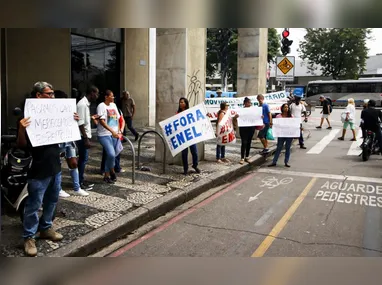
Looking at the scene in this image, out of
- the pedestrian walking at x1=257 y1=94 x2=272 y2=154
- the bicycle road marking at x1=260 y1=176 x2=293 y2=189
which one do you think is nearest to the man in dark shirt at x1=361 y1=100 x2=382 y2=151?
the pedestrian walking at x1=257 y1=94 x2=272 y2=154

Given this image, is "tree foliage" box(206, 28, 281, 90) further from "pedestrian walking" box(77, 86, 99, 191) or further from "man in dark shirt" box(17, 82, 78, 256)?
"man in dark shirt" box(17, 82, 78, 256)

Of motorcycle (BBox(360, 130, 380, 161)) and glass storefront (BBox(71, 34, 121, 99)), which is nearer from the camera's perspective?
motorcycle (BBox(360, 130, 380, 161))

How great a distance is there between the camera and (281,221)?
555cm

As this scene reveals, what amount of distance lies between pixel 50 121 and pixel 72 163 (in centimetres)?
151

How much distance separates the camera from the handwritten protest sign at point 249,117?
383 inches

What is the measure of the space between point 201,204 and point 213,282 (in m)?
2.85

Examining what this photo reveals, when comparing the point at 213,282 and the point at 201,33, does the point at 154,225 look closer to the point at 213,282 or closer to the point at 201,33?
the point at 213,282

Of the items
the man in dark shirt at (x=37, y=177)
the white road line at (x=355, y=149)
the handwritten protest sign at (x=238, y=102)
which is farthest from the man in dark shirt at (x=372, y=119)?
the man in dark shirt at (x=37, y=177)

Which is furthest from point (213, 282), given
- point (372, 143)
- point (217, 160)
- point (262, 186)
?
point (372, 143)

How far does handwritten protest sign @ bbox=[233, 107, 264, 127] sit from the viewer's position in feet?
31.9

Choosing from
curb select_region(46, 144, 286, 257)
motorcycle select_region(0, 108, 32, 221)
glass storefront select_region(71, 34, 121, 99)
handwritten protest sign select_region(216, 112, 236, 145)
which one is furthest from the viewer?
glass storefront select_region(71, 34, 121, 99)

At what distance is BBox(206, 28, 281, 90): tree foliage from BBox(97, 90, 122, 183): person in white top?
77.4 ft

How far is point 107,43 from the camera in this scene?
14125mm

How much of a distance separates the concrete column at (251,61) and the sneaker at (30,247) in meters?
10.9
